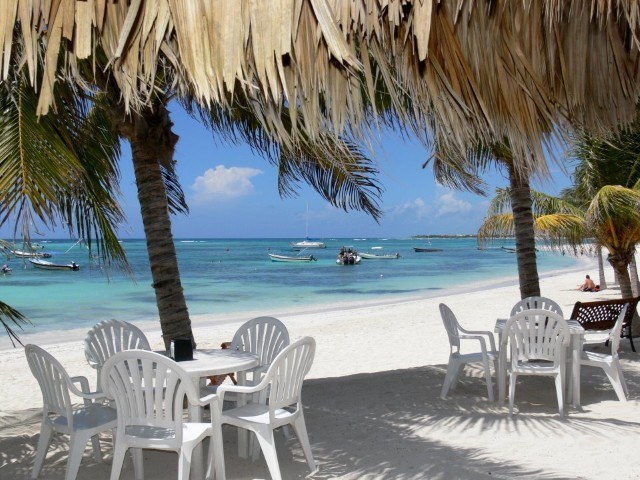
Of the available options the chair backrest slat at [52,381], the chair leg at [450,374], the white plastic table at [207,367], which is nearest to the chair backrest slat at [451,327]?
the chair leg at [450,374]

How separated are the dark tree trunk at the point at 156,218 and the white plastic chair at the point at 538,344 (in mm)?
3031

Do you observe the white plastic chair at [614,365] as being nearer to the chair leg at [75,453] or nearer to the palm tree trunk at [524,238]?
the palm tree trunk at [524,238]

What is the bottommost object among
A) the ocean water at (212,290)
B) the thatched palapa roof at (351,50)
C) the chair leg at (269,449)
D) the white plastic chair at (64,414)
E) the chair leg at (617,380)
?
the ocean water at (212,290)

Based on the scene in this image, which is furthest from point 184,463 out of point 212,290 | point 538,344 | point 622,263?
point 212,290

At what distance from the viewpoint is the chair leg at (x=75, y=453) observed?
364 centimetres

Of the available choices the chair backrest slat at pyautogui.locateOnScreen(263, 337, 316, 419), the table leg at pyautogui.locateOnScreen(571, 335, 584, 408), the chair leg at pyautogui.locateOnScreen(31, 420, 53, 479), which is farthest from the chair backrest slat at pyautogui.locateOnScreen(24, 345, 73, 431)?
the table leg at pyautogui.locateOnScreen(571, 335, 584, 408)

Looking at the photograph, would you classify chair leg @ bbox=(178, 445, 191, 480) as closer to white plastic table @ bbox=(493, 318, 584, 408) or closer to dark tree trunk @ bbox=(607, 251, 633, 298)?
white plastic table @ bbox=(493, 318, 584, 408)

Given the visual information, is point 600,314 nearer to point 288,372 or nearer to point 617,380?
point 617,380

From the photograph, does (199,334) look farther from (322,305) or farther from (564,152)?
(564,152)

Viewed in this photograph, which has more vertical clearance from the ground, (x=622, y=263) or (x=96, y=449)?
(x=622, y=263)

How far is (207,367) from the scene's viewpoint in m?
3.94

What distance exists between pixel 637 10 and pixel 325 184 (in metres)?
6.29

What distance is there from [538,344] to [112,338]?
3.64 m

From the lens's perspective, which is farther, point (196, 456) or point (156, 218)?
point (156, 218)
